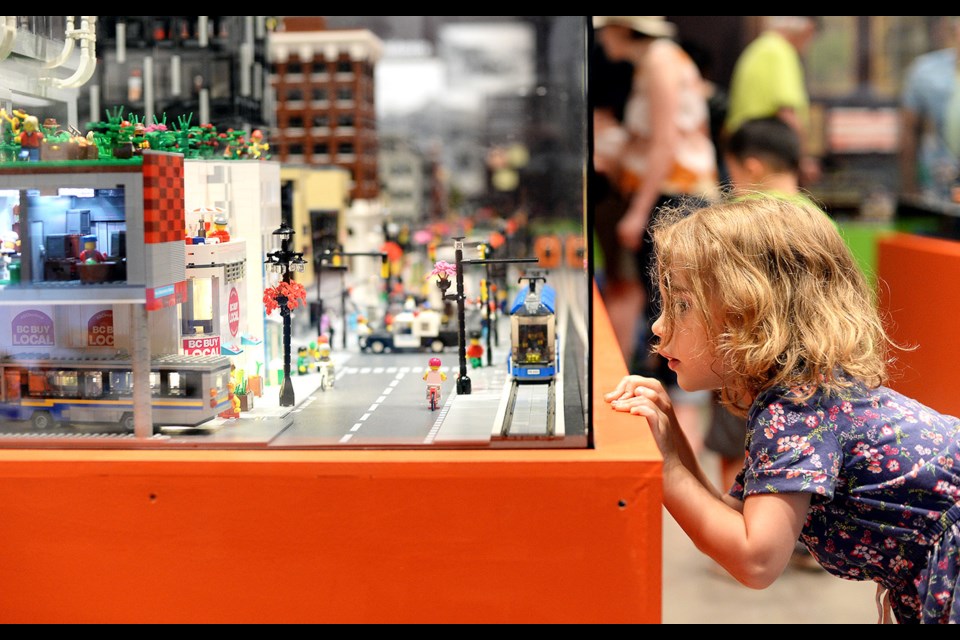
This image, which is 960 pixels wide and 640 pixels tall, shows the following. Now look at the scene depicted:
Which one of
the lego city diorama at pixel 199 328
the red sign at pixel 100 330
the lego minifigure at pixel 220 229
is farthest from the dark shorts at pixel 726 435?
the red sign at pixel 100 330

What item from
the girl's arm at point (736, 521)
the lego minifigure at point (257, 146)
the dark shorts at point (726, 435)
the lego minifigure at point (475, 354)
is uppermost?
the lego minifigure at point (257, 146)

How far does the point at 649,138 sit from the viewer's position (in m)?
4.50

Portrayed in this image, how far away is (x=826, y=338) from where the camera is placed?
132cm

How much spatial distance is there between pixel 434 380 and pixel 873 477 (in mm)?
594

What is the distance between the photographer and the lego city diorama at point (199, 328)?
1.28 metres

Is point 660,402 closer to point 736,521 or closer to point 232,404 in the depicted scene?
point 736,521

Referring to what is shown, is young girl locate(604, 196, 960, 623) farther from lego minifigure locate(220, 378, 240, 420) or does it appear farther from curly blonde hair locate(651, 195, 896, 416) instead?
lego minifigure locate(220, 378, 240, 420)

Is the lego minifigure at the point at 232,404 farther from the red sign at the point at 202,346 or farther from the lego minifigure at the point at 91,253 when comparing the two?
the lego minifigure at the point at 91,253

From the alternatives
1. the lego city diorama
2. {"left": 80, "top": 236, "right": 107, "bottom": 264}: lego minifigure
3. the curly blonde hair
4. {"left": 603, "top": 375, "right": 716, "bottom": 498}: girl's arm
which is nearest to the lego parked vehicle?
the lego city diorama

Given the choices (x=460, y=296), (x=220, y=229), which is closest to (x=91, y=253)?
(x=220, y=229)

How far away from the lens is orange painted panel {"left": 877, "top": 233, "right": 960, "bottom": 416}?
195 centimetres

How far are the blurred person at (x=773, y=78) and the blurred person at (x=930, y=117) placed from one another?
46cm

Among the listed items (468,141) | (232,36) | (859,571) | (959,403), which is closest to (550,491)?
(859,571)
